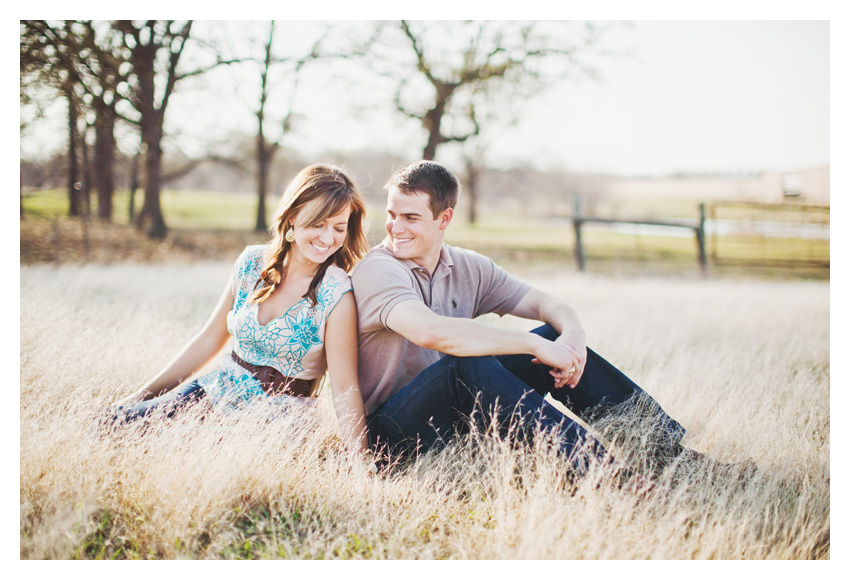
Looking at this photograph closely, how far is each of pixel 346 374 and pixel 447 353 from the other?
465 millimetres

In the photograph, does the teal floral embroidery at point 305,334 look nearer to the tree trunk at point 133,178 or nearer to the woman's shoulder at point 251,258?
the woman's shoulder at point 251,258

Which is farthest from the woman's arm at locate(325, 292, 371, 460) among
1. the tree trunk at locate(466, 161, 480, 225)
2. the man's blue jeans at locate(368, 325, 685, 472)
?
the tree trunk at locate(466, 161, 480, 225)

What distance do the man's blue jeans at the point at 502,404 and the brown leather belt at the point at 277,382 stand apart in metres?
0.36

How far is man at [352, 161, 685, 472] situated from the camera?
2373 millimetres

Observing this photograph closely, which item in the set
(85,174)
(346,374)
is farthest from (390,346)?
(85,174)

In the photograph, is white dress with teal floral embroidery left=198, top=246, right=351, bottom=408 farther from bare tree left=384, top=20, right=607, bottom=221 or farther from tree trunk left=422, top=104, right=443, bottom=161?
tree trunk left=422, top=104, right=443, bottom=161

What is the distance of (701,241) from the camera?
1193 cm

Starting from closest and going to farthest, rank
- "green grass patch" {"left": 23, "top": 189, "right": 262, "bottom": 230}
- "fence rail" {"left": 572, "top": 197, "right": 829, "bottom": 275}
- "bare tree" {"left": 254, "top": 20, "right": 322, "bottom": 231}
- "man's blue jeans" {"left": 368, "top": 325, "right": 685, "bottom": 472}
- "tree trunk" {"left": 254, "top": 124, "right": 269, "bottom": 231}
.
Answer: "man's blue jeans" {"left": 368, "top": 325, "right": 685, "bottom": 472} < "bare tree" {"left": 254, "top": 20, "right": 322, "bottom": 231} < "green grass patch" {"left": 23, "top": 189, "right": 262, "bottom": 230} < "fence rail" {"left": 572, "top": 197, "right": 829, "bottom": 275} < "tree trunk" {"left": 254, "top": 124, "right": 269, "bottom": 231}

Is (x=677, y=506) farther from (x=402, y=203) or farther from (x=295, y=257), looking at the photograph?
(x=295, y=257)

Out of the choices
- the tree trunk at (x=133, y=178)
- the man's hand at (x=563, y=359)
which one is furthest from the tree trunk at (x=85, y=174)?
the man's hand at (x=563, y=359)

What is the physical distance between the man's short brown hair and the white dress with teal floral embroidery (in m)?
0.54
